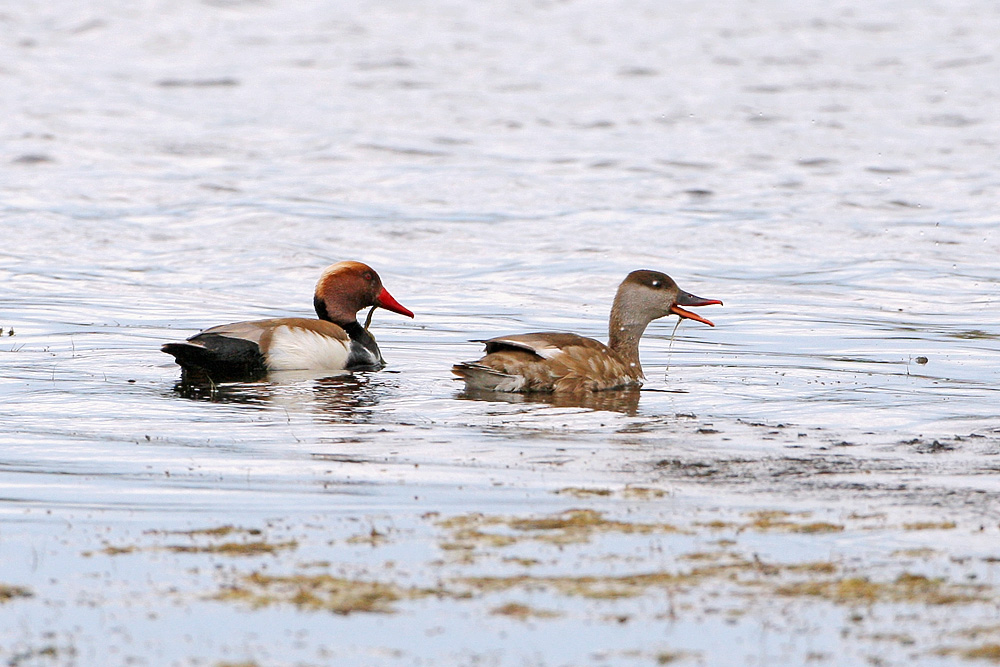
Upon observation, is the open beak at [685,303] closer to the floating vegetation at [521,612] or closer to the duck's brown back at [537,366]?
the duck's brown back at [537,366]

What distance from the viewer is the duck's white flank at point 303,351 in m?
12.7

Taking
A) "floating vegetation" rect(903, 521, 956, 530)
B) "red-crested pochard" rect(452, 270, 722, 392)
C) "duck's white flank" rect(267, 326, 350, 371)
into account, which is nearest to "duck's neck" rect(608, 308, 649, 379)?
"red-crested pochard" rect(452, 270, 722, 392)

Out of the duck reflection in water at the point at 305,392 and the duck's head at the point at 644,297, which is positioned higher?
the duck's head at the point at 644,297

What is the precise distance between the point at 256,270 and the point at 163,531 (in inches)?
554

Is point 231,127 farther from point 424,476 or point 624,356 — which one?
point 424,476

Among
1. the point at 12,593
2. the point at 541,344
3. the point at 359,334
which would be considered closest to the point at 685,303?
the point at 541,344

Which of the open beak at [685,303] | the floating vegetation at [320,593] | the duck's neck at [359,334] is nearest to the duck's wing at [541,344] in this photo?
the open beak at [685,303]

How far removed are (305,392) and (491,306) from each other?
6305 mm

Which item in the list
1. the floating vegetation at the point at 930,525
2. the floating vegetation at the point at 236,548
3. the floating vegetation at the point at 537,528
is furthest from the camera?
the floating vegetation at the point at 930,525

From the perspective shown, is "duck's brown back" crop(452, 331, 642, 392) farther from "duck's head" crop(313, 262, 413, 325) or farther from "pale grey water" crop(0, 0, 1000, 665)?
"duck's head" crop(313, 262, 413, 325)

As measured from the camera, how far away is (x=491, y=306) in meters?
17.8

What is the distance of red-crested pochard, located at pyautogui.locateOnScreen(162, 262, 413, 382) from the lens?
40.3 ft

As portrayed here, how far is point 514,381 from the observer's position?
11516 mm

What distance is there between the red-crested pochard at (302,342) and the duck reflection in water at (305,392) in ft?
0.52
